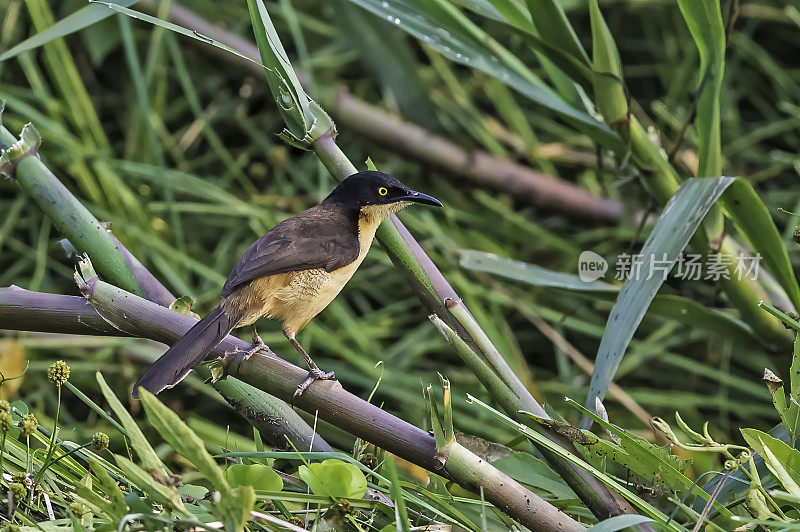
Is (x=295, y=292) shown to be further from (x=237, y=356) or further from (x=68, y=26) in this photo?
(x=68, y=26)

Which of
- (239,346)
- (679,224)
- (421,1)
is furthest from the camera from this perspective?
(421,1)

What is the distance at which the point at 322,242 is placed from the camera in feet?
5.65

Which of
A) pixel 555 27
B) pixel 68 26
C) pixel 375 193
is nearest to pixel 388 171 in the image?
pixel 555 27

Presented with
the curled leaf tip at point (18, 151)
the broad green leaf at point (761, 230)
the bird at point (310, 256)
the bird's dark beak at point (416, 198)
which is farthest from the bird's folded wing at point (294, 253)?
the broad green leaf at point (761, 230)

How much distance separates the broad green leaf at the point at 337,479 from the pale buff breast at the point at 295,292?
439 mm

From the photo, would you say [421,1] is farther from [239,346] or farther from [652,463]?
[652,463]

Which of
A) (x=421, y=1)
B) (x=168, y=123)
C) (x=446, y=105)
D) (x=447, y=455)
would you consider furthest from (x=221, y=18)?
(x=447, y=455)

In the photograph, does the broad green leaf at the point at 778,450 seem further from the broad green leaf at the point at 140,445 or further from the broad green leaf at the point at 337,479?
the broad green leaf at the point at 140,445

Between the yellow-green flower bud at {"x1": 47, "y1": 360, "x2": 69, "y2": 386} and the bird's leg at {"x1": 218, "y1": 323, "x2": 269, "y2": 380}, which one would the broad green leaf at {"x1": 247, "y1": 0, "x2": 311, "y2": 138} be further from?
the yellow-green flower bud at {"x1": 47, "y1": 360, "x2": 69, "y2": 386}

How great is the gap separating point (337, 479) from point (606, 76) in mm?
1078

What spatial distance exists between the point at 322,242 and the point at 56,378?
0.62m

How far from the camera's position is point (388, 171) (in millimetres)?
3262

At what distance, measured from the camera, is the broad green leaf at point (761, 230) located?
1.73m

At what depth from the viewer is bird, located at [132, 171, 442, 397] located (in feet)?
5.28
